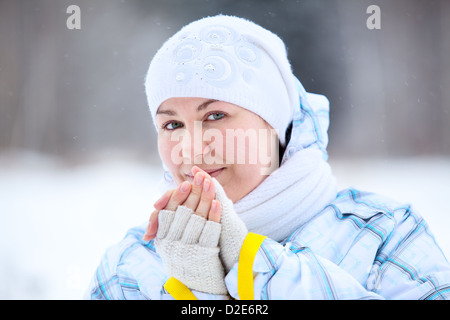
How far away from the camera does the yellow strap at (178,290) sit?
79 cm

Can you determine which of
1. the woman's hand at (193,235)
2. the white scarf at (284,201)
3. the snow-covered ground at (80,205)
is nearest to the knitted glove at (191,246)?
the woman's hand at (193,235)

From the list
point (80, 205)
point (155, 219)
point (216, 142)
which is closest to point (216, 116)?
point (216, 142)

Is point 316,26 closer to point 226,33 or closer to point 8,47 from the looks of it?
point 226,33

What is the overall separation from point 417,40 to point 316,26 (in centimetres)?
31

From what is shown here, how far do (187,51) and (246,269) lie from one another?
43 centimetres

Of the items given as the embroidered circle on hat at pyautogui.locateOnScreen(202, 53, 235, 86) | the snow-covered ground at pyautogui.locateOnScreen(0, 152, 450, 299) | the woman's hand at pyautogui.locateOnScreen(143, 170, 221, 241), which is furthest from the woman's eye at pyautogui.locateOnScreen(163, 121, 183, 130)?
the snow-covered ground at pyautogui.locateOnScreen(0, 152, 450, 299)

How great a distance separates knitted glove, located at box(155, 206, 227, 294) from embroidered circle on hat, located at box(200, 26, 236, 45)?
0.37 meters

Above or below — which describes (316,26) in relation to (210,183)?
above

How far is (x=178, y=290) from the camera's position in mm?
802

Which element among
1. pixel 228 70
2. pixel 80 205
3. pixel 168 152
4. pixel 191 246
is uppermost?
pixel 228 70

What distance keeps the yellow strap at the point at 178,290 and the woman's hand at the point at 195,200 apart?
0.09m

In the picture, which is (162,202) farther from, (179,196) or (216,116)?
(216,116)

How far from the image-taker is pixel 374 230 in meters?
0.92
